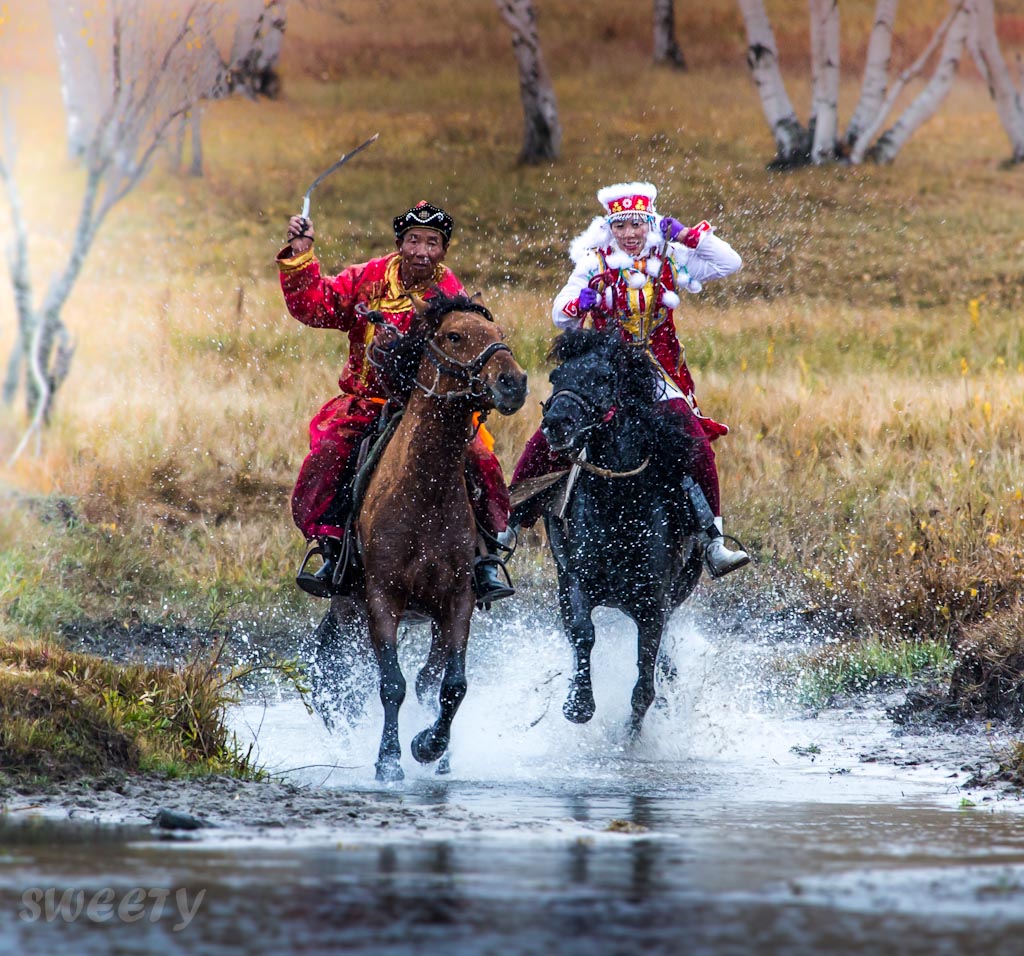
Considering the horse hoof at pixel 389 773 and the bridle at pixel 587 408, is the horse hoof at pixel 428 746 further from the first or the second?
the bridle at pixel 587 408

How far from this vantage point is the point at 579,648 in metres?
10.1

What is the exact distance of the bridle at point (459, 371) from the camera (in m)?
8.45

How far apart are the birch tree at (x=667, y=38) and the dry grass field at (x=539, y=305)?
0.21 meters

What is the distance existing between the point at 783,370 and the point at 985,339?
358cm

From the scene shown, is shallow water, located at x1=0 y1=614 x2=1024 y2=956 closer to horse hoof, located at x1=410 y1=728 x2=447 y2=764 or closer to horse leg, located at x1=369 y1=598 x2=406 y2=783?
horse hoof, located at x1=410 y1=728 x2=447 y2=764

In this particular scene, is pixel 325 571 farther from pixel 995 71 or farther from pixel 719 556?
pixel 995 71

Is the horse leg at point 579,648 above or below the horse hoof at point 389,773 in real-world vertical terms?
above

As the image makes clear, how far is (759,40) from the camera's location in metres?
27.0

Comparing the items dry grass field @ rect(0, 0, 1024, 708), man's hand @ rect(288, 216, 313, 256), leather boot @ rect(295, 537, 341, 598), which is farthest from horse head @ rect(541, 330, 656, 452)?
dry grass field @ rect(0, 0, 1024, 708)

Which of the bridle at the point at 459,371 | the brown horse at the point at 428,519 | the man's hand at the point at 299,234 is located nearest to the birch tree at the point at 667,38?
the man's hand at the point at 299,234

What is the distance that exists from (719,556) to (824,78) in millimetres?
18299

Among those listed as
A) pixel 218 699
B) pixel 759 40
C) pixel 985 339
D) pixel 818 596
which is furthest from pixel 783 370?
pixel 218 699

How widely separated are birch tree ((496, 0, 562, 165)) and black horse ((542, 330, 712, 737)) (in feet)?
56.3

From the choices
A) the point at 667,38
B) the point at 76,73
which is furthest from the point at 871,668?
the point at 667,38
